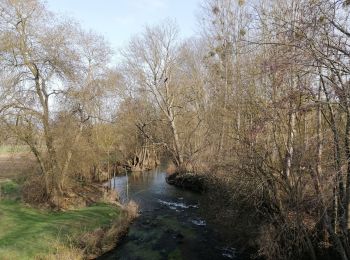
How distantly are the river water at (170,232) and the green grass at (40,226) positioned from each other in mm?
1809

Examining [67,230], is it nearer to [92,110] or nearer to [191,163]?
[92,110]

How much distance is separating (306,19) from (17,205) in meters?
18.1

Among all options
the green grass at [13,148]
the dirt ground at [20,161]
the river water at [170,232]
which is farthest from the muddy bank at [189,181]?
the green grass at [13,148]

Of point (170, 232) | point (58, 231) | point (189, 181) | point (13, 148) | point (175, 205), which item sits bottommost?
point (170, 232)

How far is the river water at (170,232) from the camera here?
48.1 feet

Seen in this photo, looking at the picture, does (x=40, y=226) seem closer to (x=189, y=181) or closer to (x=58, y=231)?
(x=58, y=231)

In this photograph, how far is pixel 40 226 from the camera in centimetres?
1554

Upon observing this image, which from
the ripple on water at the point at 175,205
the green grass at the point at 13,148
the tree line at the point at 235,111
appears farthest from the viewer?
the ripple on water at the point at 175,205

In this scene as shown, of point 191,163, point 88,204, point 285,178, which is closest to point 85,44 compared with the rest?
point 88,204

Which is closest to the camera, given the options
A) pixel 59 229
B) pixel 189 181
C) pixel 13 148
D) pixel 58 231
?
pixel 58 231

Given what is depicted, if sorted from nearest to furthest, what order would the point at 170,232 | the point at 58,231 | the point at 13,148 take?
the point at 58,231 < the point at 170,232 < the point at 13,148

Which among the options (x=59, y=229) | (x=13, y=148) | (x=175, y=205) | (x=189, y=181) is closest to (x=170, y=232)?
(x=59, y=229)

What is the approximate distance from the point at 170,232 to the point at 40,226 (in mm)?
6333

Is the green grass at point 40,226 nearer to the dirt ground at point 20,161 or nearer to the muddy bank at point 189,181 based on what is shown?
the dirt ground at point 20,161
